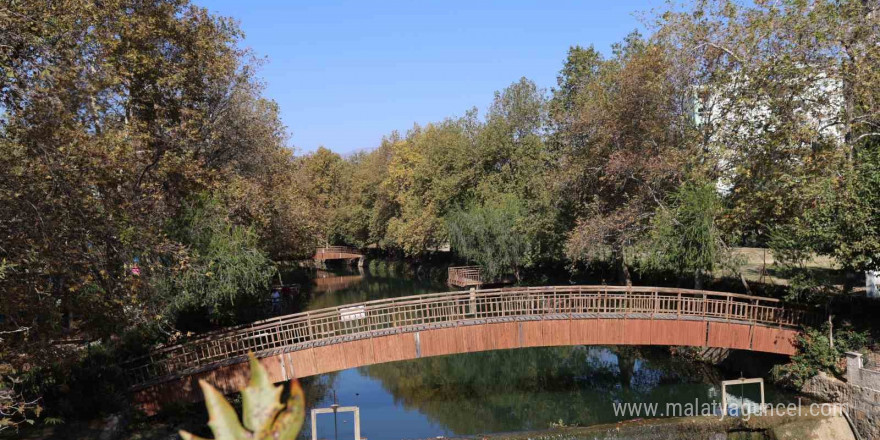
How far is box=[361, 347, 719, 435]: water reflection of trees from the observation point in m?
15.4

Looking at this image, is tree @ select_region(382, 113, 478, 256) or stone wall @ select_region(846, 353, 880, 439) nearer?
stone wall @ select_region(846, 353, 880, 439)

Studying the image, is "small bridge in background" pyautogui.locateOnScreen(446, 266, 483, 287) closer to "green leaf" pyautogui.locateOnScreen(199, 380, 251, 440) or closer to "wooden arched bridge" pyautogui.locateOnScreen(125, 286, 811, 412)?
"wooden arched bridge" pyautogui.locateOnScreen(125, 286, 811, 412)

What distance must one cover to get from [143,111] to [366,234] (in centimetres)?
3608

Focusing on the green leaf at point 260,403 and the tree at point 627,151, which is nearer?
the green leaf at point 260,403

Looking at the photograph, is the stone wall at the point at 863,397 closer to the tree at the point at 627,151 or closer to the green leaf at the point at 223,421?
the tree at the point at 627,151

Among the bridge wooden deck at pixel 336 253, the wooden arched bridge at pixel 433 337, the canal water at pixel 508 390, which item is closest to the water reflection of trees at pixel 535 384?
the canal water at pixel 508 390

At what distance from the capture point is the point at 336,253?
5219cm

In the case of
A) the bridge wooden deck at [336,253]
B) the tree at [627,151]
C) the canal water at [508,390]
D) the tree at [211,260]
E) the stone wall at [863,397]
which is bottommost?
the canal water at [508,390]

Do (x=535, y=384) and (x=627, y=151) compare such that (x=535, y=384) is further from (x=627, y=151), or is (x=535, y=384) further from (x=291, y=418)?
(x=291, y=418)

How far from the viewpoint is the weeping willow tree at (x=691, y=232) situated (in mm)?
17141

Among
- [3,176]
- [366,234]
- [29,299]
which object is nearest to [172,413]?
[29,299]

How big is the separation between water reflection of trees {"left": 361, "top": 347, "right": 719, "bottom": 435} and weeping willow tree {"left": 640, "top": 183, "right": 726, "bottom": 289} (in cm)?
335

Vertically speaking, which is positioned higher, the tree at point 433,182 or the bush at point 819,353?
the tree at point 433,182

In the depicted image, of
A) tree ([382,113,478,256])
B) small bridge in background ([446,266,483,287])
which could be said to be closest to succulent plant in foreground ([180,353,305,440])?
small bridge in background ([446,266,483,287])
